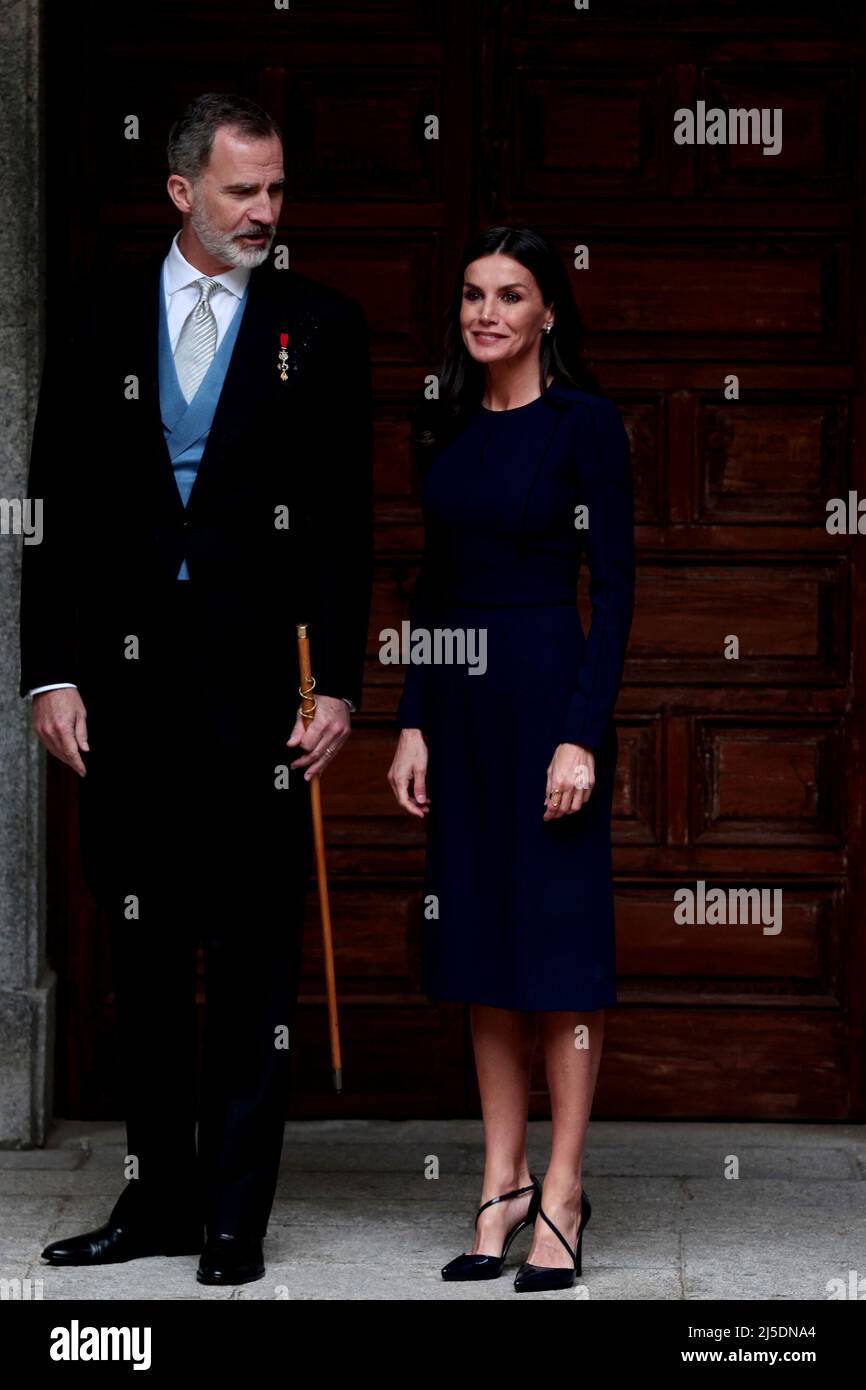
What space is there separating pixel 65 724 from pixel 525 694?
3.29 ft

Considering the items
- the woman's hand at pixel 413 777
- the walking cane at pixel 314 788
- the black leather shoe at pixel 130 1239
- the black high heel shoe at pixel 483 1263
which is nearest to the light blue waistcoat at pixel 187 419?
the walking cane at pixel 314 788

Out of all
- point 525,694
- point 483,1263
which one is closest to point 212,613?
point 525,694

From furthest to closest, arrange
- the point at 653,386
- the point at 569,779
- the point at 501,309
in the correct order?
1. the point at 653,386
2. the point at 501,309
3. the point at 569,779

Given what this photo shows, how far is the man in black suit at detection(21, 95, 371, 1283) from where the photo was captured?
16.3ft

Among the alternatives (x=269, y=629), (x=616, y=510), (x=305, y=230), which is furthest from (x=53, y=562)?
(x=305, y=230)

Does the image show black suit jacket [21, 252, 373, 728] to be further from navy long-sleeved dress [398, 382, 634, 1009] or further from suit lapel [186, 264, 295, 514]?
navy long-sleeved dress [398, 382, 634, 1009]

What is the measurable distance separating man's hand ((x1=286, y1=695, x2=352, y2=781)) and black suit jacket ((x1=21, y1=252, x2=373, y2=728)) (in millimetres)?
46

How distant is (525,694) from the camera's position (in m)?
4.95

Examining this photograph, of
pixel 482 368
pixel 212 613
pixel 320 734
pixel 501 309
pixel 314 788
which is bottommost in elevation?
pixel 314 788

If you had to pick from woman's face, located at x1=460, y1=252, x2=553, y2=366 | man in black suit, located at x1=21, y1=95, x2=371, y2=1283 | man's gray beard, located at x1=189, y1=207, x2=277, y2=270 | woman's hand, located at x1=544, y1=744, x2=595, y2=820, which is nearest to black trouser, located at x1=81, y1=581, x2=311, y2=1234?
man in black suit, located at x1=21, y1=95, x2=371, y2=1283

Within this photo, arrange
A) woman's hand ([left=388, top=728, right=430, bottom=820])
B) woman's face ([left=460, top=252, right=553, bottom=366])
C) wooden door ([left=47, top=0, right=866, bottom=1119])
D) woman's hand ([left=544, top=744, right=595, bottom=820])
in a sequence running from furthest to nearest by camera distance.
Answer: wooden door ([left=47, top=0, right=866, bottom=1119]) → woman's hand ([left=388, top=728, right=430, bottom=820]) → woman's face ([left=460, top=252, right=553, bottom=366]) → woman's hand ([left=544, top=744, right=595, bottom=820])

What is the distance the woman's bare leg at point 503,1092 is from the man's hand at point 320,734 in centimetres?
66

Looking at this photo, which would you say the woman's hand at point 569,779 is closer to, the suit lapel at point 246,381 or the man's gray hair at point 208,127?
the suit lapel at point 246,381

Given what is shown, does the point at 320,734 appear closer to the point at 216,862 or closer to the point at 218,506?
the point at 216,862
